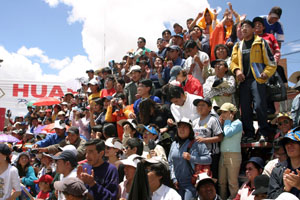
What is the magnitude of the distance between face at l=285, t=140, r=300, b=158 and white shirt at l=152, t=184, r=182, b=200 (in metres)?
1.32

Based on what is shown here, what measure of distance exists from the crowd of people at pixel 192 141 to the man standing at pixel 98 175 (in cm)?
1

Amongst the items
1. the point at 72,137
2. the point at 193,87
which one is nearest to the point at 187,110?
the point at 193,87

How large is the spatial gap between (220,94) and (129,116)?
6.62 feet

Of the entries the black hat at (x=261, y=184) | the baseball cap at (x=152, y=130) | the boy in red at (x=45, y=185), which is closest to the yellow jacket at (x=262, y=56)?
the baseball cap at (x=152, y=130)

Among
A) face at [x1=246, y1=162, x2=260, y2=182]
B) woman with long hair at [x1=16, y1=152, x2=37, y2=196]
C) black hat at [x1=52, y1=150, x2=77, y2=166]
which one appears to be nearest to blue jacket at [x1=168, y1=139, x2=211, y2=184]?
face at [x1=246, y1=162, x2=260, y2=182]

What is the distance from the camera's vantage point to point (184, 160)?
425 cm

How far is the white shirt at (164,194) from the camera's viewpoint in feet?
11.3

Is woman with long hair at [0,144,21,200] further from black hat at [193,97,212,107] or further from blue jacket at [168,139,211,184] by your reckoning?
black hat at [193,97,212,107]

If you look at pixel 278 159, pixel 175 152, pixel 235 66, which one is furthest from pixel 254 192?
pixel 235 66

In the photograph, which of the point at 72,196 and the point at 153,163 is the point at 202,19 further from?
the point at 72,196

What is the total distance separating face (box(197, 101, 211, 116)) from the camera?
475cm

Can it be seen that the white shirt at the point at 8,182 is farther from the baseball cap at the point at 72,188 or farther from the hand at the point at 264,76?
the hand at the point at 264,76

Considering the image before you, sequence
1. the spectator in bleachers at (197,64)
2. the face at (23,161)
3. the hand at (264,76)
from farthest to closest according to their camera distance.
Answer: the face at (23,161)
the spectator in bleachers at (197,64)
the hand at (264,76)

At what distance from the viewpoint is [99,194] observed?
3.47 m
